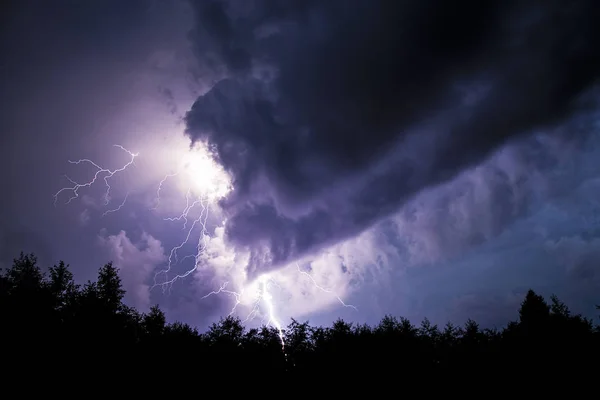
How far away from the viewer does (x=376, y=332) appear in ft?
113

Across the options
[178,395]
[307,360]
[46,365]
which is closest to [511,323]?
[307,360]

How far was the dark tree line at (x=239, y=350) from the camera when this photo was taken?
85.3ft

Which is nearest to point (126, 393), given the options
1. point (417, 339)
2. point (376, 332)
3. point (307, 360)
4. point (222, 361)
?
point (222, 361)

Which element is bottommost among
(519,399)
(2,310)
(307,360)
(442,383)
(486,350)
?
(519,399)

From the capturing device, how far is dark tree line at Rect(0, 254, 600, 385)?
2600 cm

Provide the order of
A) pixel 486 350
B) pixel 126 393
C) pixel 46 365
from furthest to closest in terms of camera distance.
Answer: pixel 486 350, pixel 126 393, pixel 46 365

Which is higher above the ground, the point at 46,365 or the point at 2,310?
the point at 2,310

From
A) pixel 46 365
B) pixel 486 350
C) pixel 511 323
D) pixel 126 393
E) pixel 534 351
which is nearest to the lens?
pixel 46 365

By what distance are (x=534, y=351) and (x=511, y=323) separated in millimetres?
19607

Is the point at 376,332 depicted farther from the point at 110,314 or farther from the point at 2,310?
the point at 2,310

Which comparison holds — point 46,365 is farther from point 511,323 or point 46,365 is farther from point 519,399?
point 511,323

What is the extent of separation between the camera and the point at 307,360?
34438 mm

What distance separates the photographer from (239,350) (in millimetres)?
34125

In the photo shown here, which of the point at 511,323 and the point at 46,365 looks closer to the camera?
the point at 46,365
